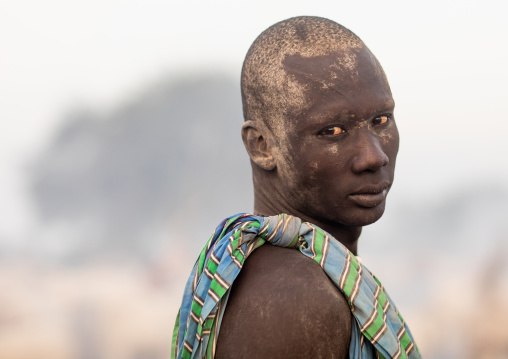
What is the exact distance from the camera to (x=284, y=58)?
10.2 ft

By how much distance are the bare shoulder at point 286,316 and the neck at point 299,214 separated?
0.49 meters

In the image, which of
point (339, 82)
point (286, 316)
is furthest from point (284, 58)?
point (286, 316)

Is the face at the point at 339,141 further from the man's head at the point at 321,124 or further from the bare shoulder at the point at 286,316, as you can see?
the bare shoulder at the point at 286,316

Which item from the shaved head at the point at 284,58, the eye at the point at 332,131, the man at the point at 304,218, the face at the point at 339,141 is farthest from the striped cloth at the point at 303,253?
the shaved head at the point at 284,58

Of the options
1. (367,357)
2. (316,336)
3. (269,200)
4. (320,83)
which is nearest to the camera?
(316,336)

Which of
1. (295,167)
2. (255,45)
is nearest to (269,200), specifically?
(295,167)

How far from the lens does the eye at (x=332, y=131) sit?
9.80 ft

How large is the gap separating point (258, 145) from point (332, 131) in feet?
1.30

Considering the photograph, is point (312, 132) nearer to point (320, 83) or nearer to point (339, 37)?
point (320, 83)

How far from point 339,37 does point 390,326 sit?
1248 millimetres

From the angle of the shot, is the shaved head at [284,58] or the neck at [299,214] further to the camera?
the neck at [299,214]

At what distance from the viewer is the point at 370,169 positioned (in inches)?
119

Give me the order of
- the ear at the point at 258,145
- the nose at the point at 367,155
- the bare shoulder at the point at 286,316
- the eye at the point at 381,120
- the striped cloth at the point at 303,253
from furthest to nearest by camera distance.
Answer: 1. the ear at the point at 258,145
2. the eye at the point at 381,120
3. the nose at the point at 367,155
4. the striped cloth at the point at 303,253
5. the bare shoulder at the point at 286,316

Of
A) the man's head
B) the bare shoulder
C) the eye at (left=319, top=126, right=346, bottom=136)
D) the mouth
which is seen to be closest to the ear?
the man's head
